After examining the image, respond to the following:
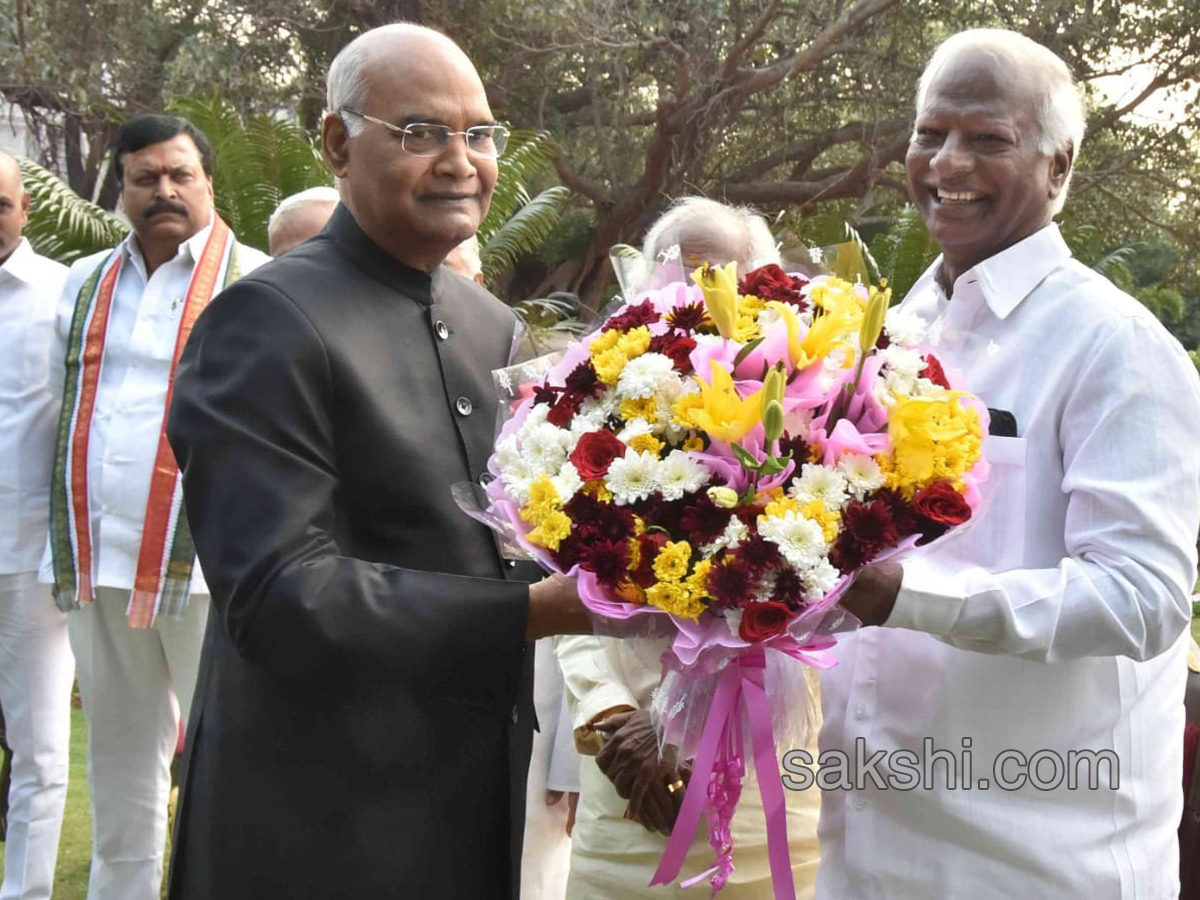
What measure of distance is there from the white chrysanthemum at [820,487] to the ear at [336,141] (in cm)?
115

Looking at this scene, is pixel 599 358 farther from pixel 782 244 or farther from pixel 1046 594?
pixel 1046 594

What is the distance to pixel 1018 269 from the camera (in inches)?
103

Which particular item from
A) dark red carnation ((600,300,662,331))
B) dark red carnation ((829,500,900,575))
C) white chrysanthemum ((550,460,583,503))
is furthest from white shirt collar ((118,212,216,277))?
dark red carnation ((829,500,900,575))

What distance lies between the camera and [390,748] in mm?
2406

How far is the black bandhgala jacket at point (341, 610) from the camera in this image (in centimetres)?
225

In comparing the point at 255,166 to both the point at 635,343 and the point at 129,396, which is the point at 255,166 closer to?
the point at 129,396

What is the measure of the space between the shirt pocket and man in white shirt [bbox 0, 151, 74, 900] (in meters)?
3.71

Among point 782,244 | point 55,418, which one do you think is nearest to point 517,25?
point 55,418

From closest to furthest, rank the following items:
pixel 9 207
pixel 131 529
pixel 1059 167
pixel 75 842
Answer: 1. pixel 1059 167
2. pixel 131 529
3. pixel 9 207
4. pixel 75 842

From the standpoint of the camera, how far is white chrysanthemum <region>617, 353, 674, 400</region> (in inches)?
86.7

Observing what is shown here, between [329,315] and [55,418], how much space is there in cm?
305

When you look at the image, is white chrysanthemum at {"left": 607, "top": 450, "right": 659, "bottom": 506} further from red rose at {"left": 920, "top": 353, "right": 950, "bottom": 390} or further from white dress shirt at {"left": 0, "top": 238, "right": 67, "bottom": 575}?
white dress shirt at {"left": 0, "top": 238, "right": 67, "bottom": 575}

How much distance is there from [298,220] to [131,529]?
1255 millimetres

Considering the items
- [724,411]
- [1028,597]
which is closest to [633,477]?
[724,411]
